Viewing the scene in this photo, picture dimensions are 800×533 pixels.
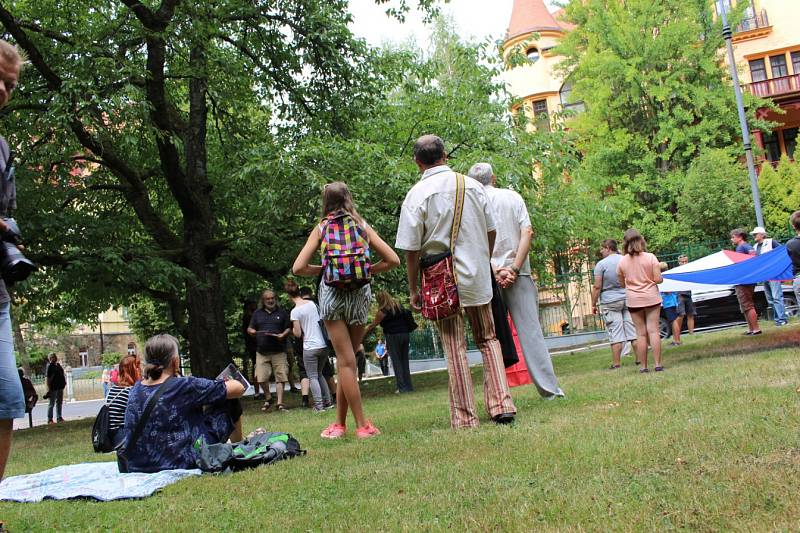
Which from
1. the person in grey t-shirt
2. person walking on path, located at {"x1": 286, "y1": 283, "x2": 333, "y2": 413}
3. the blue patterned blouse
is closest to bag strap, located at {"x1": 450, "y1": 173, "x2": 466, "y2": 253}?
the blue patterned blouse

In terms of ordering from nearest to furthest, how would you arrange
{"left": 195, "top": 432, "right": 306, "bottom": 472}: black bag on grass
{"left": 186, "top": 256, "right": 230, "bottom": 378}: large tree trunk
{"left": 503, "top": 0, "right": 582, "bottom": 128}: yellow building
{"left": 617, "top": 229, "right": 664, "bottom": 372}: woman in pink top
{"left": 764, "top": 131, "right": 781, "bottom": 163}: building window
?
{"left": 195, "top": 432, "right": 306, "bottom": 472}: black bag on grass → {"left": 617, "top": 229, "right": 664, "bottom": 372}: woman in pink top → {"left": 186, "top": 256, "right": 230, "bottom": 378}: large tree trunk → {"left": 764, "top": 131, "right": 781, "bottom": 163}: building window → {"left": 503, "top": 0, "right": 582, "bottom": 128}: yellow building

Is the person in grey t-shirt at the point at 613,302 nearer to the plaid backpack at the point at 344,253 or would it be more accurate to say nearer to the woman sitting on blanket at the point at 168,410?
the plaid backpack at the point at 344,253

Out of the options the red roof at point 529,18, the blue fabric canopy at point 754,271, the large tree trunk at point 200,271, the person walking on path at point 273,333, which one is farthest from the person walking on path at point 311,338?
the red roof at point 529,18

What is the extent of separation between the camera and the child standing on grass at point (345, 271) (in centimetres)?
616

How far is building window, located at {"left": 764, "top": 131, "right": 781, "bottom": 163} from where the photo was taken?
41.2 metres

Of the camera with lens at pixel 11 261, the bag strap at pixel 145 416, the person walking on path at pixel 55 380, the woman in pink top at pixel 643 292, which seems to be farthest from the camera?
the person walking on path at pixel 55 380

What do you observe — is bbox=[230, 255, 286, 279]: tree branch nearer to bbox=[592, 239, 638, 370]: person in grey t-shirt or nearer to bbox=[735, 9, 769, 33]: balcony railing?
bbox=[592, 239, 638, 370]: person in grey t-shirt

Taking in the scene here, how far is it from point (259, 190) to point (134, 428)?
8861mm

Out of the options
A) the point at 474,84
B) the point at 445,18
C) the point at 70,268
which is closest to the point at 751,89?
the point at 445,18

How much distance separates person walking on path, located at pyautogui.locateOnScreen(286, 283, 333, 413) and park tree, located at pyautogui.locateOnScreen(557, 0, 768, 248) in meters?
23.6

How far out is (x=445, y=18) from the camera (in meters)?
39.4

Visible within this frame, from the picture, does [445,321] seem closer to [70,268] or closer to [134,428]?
[134,428]

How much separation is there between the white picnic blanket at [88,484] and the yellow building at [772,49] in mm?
41261

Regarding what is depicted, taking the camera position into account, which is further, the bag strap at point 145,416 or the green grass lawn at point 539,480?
the bag strap at point 145,416
